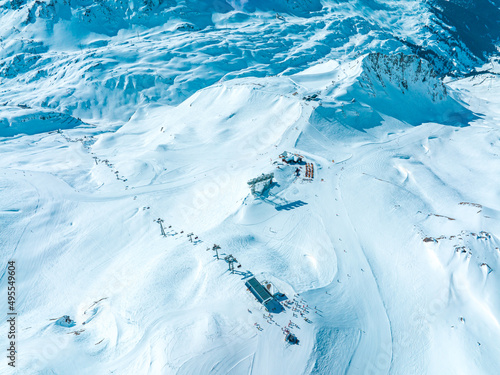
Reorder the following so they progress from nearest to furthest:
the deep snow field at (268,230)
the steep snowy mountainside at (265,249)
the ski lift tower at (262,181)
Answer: the steep snowy mountainside at (265,249) → the deep snow field at (268,230) → the ski lift tower at (262,181)

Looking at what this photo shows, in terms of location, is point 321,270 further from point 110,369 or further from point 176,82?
point 176,82

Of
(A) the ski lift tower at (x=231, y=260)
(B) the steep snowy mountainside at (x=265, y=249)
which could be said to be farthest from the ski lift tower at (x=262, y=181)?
(A) the ski lift tower at (x=231, y=260)

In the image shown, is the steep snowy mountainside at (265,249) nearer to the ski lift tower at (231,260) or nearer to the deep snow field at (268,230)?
the deep snow field at (268,230)

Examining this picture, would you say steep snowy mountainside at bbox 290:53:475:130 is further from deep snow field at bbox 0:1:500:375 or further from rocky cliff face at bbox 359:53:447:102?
deep snow field at bbox 0:1:500:375

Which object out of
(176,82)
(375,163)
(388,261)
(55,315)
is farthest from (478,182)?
(176,82)

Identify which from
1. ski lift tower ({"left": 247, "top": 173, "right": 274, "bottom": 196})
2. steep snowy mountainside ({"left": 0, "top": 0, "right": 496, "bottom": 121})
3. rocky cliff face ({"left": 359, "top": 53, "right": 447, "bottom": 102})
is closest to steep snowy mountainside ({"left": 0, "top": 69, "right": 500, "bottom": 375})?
ski lift tower ({"left": 247, "top": 173, "right": 274, "bottom": 196})

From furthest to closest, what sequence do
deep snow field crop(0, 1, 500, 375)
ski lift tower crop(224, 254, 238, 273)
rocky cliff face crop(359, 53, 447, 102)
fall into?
1. rocky cliff face crop(359, 53, 447, 102)
2. ski lift tower crop(224, 254, 238, 273)
3. deep snow field crop(0, 1, 500, 375)
